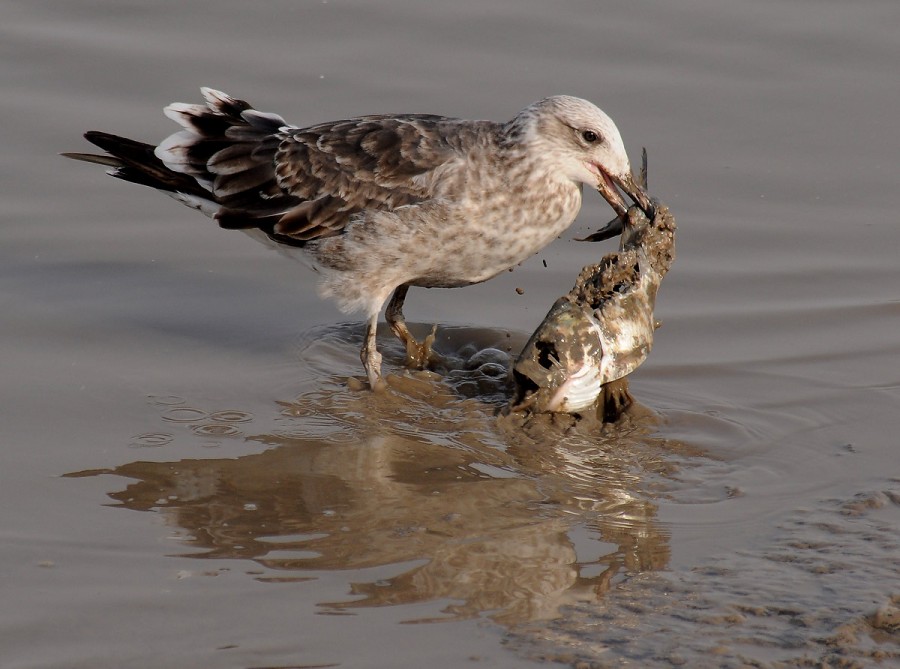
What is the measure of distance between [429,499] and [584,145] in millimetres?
2078

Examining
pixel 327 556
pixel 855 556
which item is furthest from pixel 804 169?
pixel 327 556

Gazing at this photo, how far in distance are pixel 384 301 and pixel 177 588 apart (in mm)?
2571

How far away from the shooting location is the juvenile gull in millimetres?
6570

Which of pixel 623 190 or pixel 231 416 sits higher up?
pixel 623 190

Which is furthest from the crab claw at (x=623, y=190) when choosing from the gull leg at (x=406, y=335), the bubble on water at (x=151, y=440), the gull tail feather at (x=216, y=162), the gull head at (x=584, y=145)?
the bubble on water at (x=151, y=440)

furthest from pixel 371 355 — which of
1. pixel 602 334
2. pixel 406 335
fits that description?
pixel 602 334

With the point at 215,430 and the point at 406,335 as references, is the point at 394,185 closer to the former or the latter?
the point at 406,335

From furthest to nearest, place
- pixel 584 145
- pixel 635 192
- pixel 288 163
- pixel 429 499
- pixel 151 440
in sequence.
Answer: pixel 288 163 < pixel 584 145 < pixel 635 192 < pixel 151 440 < pixel 429 499

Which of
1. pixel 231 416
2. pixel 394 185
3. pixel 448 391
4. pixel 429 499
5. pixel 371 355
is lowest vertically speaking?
pixel 429 499


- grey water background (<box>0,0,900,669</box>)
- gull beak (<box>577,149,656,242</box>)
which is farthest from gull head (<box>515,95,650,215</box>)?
grey water background (<box>0,0,900,669</box>)

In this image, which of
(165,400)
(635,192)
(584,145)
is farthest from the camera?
(584,145)

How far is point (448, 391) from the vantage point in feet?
21.9

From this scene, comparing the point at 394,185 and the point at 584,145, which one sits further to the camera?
the point at 394,185

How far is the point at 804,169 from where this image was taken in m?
8.71
